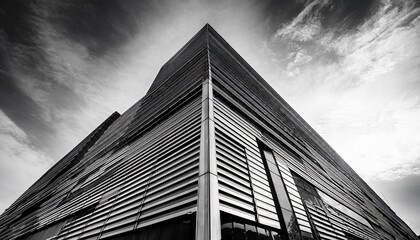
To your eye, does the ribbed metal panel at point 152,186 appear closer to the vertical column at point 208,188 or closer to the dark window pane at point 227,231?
the vertical column at point 208,188

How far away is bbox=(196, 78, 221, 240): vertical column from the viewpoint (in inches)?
110

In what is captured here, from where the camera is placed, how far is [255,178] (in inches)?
188

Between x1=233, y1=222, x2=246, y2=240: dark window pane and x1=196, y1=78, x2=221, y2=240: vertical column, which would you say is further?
x1=233, y1=222, x2=246, y2=240: dark window pane

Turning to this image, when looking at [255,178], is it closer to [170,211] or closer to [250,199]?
[250,199]

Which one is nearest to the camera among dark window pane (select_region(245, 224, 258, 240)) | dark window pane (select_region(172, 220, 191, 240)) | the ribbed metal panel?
dark window pane (select_region(172, 220, 191, 240))

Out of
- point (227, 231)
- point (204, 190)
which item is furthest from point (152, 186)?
point (227, 231)

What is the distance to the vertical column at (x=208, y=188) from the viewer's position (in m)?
2.79

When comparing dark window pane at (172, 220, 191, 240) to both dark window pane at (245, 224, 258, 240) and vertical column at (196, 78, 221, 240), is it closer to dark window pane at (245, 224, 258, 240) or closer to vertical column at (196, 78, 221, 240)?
vertical column at (196, 78, 221, 240)

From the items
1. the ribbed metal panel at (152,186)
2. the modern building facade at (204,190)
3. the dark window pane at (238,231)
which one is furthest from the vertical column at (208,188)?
the dark window pane at (238,231)

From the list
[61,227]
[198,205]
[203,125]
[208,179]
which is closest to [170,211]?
[198,205]

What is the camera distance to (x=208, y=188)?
321 cm

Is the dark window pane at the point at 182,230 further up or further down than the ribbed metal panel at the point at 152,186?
further down

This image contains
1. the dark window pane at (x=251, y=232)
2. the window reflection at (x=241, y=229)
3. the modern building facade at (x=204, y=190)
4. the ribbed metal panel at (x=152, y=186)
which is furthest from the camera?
the ribbed metal panel at (x=152, y=186)

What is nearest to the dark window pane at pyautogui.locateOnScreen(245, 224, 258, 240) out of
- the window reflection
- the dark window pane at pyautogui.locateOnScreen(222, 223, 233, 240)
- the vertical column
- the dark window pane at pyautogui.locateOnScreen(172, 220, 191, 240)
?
the window reflection
